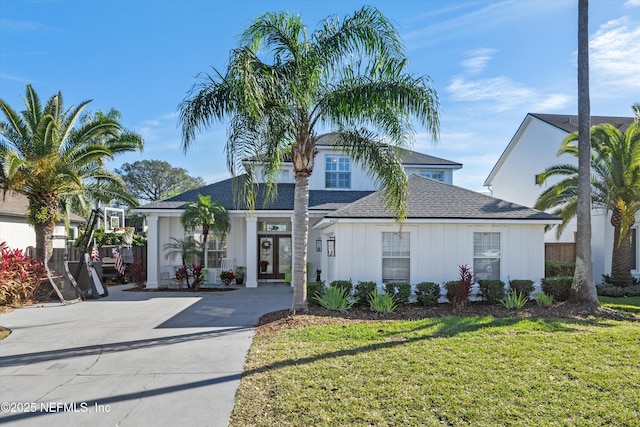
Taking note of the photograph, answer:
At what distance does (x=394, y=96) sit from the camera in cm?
846

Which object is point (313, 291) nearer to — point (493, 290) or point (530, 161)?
point (493, 290)

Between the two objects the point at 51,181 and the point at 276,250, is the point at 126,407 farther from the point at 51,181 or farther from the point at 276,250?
the point at 276,250

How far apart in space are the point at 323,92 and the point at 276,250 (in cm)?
1043

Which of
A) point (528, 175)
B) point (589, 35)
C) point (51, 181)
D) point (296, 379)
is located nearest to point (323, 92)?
point (296, 379)

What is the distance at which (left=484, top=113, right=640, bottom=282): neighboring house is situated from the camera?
1625 centimetres

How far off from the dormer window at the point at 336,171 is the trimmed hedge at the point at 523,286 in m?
8.94

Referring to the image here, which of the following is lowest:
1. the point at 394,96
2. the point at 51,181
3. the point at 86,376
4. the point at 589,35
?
the point at 86,376

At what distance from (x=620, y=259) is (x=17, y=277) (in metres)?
20.5

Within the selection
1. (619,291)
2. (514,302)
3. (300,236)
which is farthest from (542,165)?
(300,236)

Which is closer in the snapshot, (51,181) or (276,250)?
(51,181)

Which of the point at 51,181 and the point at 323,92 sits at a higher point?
the point at 323,92

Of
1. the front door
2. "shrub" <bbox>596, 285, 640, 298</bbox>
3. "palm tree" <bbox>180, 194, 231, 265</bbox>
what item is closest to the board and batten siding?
"shrub" <bbox>596, 285, 640, 298</bbox>

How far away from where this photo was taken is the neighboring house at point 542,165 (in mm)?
16250

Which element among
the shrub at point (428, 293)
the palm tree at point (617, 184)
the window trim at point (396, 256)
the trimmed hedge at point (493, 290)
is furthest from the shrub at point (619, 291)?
the window trim at point (396, 256)
